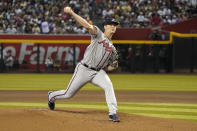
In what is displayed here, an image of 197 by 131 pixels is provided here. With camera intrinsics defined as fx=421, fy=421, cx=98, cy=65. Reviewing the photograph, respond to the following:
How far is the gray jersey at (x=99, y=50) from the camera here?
7125 mm

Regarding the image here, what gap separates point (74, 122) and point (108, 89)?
923mm

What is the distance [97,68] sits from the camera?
7.35 meters

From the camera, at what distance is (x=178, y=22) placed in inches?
906

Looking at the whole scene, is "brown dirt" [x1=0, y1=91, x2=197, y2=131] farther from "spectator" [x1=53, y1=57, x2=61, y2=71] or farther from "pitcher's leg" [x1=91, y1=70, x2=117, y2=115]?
"spectator" [x1=53, y1=57, x2=61, y2=71]

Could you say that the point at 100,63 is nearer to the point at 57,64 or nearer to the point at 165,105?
the point at 165,105

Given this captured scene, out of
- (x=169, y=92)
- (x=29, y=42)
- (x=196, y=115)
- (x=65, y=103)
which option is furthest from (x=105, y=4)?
(x=196, y=115)

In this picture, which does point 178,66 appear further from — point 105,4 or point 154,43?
point 105,4

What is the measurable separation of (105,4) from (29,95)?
1157 cm

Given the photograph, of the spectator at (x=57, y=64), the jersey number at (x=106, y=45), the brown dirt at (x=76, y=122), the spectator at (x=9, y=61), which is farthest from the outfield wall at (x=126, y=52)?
the jersey number at (x=106, y=45)

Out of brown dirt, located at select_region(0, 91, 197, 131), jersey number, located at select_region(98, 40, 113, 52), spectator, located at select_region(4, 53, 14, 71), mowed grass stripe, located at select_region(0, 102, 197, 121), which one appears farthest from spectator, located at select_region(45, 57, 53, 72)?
jersey number, located at select_region(98, 40, 113, 52)

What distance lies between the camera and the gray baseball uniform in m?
7.12

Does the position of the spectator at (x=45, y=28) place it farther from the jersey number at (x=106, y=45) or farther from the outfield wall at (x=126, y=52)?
the jersey number at (x=106, y=45)

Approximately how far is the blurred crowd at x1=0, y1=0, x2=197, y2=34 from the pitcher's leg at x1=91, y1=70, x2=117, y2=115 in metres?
12.9

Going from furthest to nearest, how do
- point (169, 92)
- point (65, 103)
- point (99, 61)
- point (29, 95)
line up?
point (169, 92)
point (29, 95)
point (65, 103)
point (99, 61)
